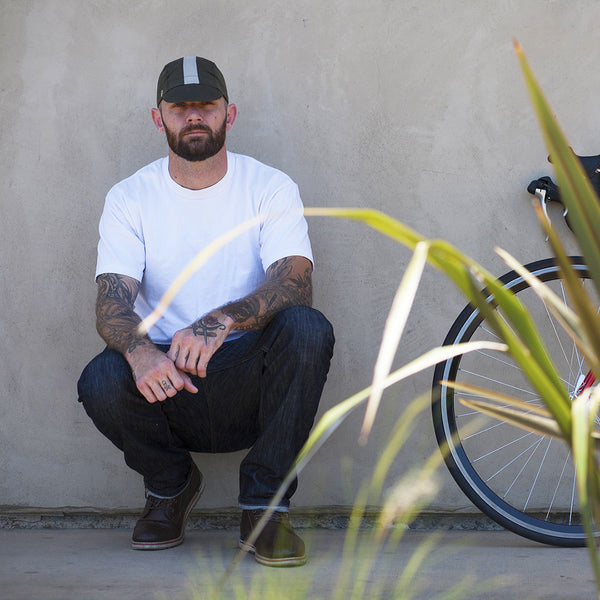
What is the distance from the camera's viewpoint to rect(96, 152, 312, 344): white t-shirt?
7.73ft

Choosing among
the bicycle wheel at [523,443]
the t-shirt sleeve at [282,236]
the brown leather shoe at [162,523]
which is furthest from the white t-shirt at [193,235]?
the bicycle wheel at [523,443]

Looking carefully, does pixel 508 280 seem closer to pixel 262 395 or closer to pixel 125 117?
pixel 262 395

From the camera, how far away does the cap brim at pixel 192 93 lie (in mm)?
2332

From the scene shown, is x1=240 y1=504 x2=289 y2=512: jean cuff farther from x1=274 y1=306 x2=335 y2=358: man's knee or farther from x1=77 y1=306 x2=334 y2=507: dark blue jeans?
x1=274 y1=306 x2=335 y2=358: man's knee

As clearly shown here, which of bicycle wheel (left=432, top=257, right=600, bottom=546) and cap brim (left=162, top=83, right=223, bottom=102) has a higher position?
cap brim (left=162, top=83, right=223, bottom=102)

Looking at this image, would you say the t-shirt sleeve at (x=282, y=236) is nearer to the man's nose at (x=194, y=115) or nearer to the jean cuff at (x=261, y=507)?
the man's nose at (x=194, y=115)

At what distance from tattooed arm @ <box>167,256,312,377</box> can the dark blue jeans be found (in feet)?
0.16

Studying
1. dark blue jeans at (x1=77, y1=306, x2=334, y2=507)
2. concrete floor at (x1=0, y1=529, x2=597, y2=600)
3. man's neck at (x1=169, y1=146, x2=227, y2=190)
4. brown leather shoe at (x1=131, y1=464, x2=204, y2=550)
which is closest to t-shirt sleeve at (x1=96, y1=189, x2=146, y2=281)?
man's neck at (x1=169, y1=146, x2=227, y2=190)

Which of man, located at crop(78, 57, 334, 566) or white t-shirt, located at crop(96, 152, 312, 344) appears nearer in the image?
man, located at crop(78, 57, 334, 566)

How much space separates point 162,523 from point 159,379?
485 millimetres

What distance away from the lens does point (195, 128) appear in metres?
2.38

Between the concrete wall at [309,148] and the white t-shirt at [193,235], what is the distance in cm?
28

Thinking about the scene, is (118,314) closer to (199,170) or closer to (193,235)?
(193,235)

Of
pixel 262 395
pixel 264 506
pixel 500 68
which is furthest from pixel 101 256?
pixel 500 68
